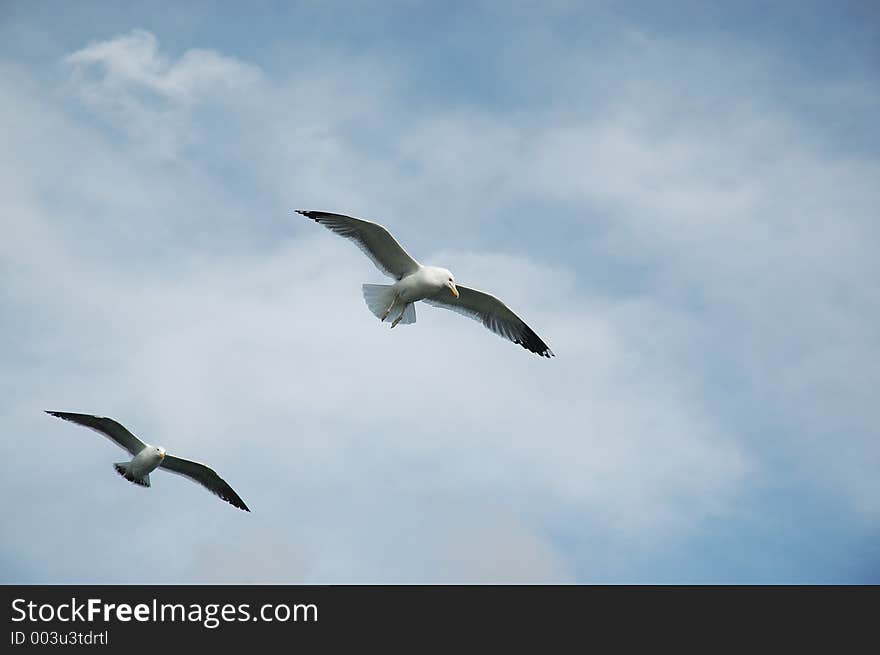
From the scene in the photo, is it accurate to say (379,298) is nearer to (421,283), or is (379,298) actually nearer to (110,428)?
(421,283)

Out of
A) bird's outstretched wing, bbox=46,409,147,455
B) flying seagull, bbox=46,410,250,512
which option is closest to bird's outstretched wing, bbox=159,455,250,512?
flying seagull, bbox=46,410,250,512

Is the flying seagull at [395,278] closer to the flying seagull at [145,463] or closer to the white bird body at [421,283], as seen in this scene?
the white bird body at [421,283]

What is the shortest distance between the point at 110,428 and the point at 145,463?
985mm

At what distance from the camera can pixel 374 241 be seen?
1688 centimetres

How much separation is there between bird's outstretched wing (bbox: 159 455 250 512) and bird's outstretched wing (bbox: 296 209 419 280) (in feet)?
22.4

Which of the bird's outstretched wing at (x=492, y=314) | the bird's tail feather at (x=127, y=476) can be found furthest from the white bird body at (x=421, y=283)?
the bird's tail feather at (x=127, y=476)

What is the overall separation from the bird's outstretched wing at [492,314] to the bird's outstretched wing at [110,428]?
675cm

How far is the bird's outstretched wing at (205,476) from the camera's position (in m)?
21.3

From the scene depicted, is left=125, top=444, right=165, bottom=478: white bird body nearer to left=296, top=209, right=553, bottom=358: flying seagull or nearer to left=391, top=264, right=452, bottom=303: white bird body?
left=296, top=209, right=553, bottom=358: flying seagull
